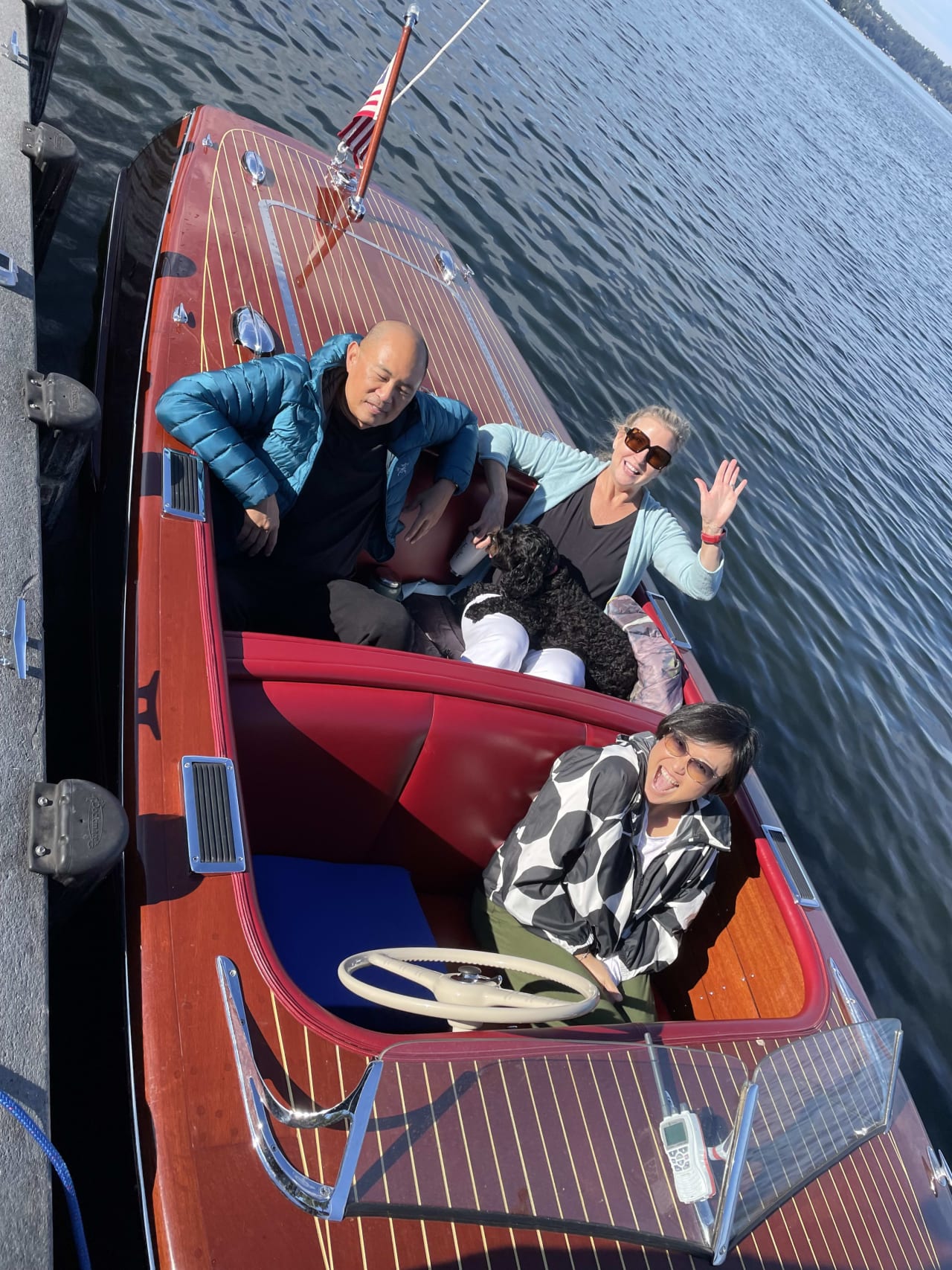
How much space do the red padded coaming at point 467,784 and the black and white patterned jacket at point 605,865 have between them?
8 centimetres

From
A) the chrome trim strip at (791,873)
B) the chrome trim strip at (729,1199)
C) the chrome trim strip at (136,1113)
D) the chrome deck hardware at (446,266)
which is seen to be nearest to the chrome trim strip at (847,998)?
the chrome trim strip at (791,873)

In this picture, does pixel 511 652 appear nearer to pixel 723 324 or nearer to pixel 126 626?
pixel 126 626

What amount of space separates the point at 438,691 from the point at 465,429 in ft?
3.66

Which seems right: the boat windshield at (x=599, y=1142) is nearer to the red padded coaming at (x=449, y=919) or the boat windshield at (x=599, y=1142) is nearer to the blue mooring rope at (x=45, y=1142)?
the blue mooring rope at (x=45, y=1142)

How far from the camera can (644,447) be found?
2936mm

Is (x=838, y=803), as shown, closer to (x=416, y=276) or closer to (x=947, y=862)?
(x=947, y=862)

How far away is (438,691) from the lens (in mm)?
2197

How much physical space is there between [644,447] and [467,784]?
1.30 metres

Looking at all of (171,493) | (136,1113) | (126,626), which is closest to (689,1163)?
(136,1113)

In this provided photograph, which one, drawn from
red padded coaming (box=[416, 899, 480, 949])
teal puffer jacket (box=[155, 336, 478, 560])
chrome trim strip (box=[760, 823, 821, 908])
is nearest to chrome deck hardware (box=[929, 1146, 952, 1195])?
chrome trim strip (box=[760, 823, 821, 908])

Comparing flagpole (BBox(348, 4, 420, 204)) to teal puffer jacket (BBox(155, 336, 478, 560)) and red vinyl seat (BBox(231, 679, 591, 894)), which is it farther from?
red vinyl seat (BBox(231, 679, 591, 894))

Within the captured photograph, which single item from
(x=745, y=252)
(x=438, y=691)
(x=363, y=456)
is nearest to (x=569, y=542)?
(x=363, y=456)

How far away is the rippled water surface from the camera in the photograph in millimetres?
4719

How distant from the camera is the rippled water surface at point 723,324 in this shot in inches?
186
